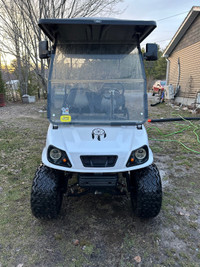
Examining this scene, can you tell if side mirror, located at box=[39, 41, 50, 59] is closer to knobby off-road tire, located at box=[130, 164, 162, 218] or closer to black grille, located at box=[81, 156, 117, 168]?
black grille, located at box=[81, 156, 117, 168]

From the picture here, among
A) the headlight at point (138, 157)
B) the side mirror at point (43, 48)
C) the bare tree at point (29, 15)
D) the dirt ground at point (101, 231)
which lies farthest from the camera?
the bare tree at point (29, 15)

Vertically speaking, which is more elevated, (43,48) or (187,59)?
(187,59)

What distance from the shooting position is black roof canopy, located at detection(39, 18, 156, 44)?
2.27m

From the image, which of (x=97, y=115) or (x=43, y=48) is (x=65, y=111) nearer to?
(x=97, y=115)

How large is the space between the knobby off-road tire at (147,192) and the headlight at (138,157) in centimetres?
23

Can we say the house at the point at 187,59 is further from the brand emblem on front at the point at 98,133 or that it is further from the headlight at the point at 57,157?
the headlight at the point at 57,157

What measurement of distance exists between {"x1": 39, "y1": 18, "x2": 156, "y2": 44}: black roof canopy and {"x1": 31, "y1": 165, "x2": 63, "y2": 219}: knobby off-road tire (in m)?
1.71

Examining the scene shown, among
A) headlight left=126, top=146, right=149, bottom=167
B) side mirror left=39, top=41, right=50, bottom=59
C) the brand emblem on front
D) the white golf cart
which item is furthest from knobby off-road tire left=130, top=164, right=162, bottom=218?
side mirror left=39, top=41, right=50, bottom=59

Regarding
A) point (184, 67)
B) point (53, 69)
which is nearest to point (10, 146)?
point (53, 69)

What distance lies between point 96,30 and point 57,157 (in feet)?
5.25

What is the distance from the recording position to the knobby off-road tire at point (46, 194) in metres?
2.36

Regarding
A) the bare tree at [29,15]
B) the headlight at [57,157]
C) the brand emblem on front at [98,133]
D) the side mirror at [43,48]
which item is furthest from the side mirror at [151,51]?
the bare tree at [29,15]

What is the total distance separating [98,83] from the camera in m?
2.67

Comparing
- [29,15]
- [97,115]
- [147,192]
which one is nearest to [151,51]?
[97,115]
